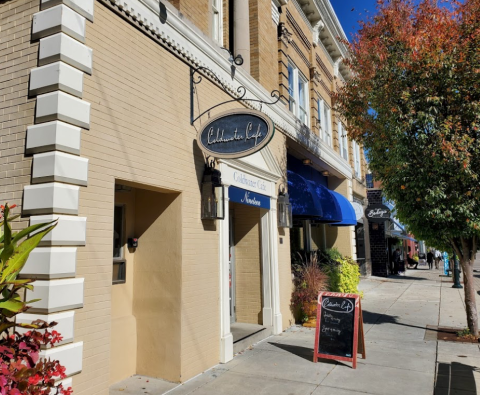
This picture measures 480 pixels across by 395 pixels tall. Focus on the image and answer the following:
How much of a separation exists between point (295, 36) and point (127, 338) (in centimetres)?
1037

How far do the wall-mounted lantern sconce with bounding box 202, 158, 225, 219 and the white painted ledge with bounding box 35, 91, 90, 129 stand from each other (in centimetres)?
244

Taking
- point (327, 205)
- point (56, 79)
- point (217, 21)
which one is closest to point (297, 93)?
point (327, 205)

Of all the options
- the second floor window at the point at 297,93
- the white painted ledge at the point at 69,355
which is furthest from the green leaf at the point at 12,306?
the second floor window at the point at 297,93

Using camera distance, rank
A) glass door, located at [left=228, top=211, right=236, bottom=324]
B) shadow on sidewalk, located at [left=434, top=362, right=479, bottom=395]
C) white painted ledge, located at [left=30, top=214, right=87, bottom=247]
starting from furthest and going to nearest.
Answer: glass door, located at [left=228, top=211, right=236, bottom=324] → shadow on sidewalk, located at [left=434, top=362, right=479, bottom=395] → white painted ledge, located at [left=30, top=214, right=87, bottom=247]

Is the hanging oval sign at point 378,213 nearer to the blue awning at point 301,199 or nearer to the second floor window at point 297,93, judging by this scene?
the second floor window at point 297,93

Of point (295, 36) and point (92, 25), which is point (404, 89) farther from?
point (92, 25)


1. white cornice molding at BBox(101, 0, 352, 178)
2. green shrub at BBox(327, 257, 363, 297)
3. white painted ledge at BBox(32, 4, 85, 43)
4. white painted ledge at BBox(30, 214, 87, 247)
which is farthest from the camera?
green shrub at BBox(327, 257, 363, 297)

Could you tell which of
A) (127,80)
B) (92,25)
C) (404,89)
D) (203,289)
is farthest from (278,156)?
(92,25)

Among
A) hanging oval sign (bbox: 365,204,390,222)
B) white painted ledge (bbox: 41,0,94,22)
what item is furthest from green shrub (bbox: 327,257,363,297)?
hanging oval sign (bbox: 365,204,390,222)

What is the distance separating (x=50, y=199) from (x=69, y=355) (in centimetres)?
159

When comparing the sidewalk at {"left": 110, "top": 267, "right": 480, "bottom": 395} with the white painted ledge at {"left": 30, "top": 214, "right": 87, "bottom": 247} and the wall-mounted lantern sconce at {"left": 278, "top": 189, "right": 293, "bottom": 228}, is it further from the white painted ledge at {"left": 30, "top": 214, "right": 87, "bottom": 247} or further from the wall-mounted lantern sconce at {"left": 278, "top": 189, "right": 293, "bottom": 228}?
the wall-mounted lantern sconce at {"left": 278, "top": 189, "right": 293, "bottom": 228}

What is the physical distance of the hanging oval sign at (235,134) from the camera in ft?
19.1

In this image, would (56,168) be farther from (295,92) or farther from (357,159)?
(357,159)

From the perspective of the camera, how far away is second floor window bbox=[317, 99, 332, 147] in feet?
48.1
